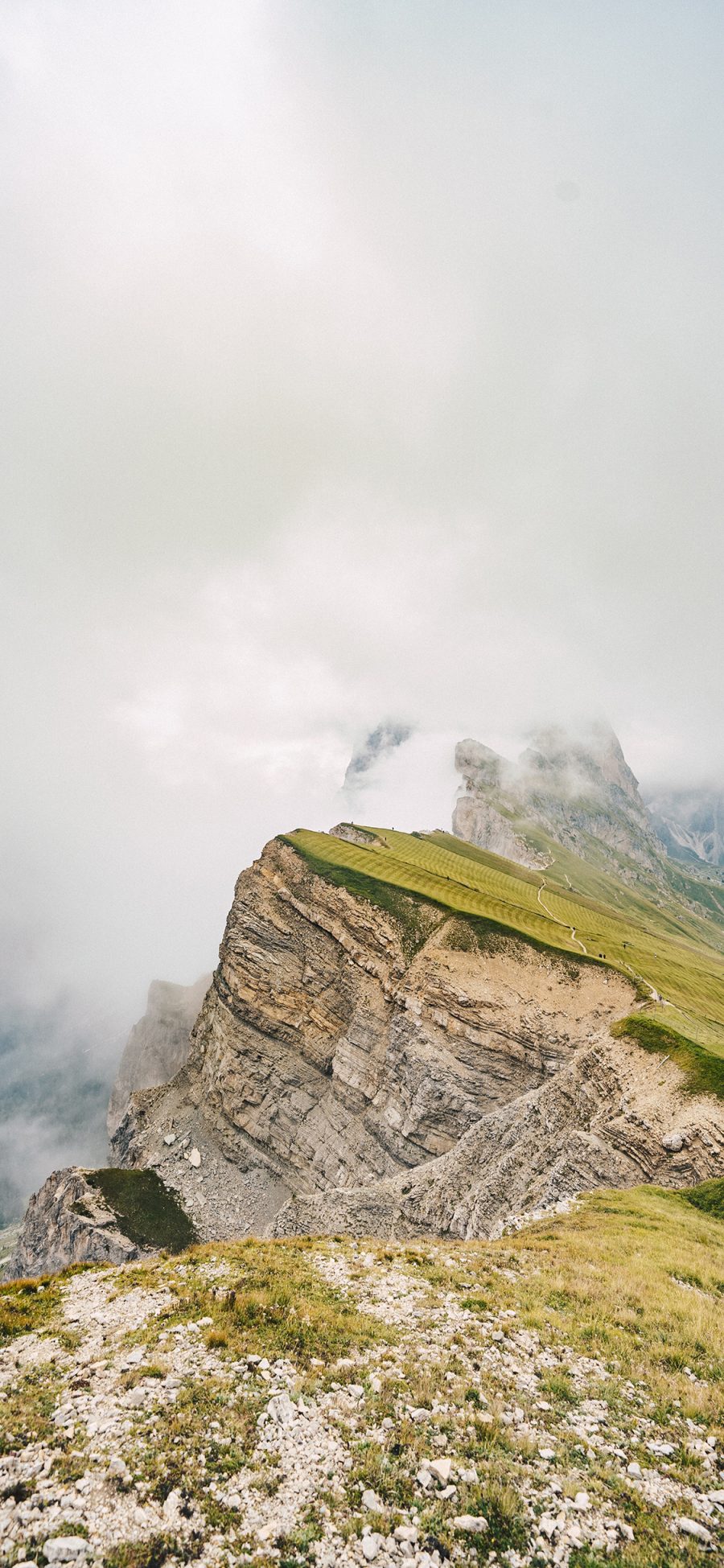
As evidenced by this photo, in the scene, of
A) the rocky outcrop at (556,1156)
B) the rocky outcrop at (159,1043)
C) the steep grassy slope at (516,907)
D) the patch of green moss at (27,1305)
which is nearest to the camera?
the patch of green moss at (27,1305)

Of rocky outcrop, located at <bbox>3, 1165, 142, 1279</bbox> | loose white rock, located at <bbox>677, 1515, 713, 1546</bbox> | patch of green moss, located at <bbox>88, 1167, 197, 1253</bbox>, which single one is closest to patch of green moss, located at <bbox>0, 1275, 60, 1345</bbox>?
loose white rock, located at <bbox>677, 1515, 713, 1546</bbox>

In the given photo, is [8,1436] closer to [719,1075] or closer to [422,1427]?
[422,1427]

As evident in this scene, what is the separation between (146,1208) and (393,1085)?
2487 cm

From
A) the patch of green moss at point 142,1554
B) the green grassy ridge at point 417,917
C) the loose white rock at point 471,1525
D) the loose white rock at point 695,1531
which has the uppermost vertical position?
the green grassy ridge at point 417,917

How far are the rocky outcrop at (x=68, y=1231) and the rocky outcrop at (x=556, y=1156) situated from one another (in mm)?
14216

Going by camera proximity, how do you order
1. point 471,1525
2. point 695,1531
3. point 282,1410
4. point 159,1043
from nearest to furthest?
point 695,1531, point 471,1525, point 282,1410, point 159,1043

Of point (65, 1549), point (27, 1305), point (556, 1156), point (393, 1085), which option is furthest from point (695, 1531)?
point (393, 1085)

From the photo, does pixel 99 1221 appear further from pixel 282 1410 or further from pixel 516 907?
pixel 516 907

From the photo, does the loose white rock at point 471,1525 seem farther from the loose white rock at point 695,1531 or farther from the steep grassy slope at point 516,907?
the steep grassy slope at point 516,907

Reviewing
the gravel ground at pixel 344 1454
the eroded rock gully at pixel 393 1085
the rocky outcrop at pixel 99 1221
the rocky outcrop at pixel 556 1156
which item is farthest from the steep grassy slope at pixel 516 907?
the rocky outcrop at pixel 99 1221

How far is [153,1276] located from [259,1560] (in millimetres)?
10318

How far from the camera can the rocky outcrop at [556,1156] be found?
27094 millimetres

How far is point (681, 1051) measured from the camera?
3253 centimetres

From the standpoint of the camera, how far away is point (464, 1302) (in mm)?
14195
